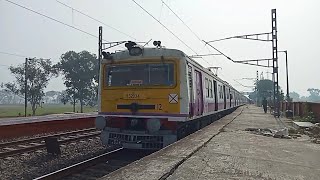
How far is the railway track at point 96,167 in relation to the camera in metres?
7.65

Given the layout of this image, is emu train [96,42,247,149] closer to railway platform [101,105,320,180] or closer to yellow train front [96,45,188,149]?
yellow train front [96,45,188,149]

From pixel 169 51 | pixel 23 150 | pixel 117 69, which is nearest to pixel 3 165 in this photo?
pixel 23 150

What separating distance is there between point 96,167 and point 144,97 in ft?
8.15

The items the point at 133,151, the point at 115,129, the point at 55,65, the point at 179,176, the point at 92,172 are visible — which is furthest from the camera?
the point at 55,65

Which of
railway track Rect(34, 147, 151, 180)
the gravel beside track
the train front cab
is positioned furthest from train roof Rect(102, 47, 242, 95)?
the gravel beside track

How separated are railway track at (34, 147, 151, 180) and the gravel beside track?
0.77 meters

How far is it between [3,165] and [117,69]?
4150 millimetres

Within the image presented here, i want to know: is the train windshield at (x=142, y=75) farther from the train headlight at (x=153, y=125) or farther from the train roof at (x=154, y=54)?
the train headlight at (x=153, y=125)

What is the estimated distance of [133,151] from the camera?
11.2m

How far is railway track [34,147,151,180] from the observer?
765 cm

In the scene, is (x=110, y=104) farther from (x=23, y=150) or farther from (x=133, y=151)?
(x=23, y=150)

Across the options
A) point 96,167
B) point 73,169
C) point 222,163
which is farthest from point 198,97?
point 73,169

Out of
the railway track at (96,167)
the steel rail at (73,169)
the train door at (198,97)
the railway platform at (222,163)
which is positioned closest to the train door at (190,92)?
the train door at (198,97)

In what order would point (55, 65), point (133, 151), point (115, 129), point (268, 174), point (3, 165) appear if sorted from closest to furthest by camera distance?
1. point (268, 174)
2. point (3, 165)
3. point (115, 129)
4. point (133, 151)
5. point (55, 65)
